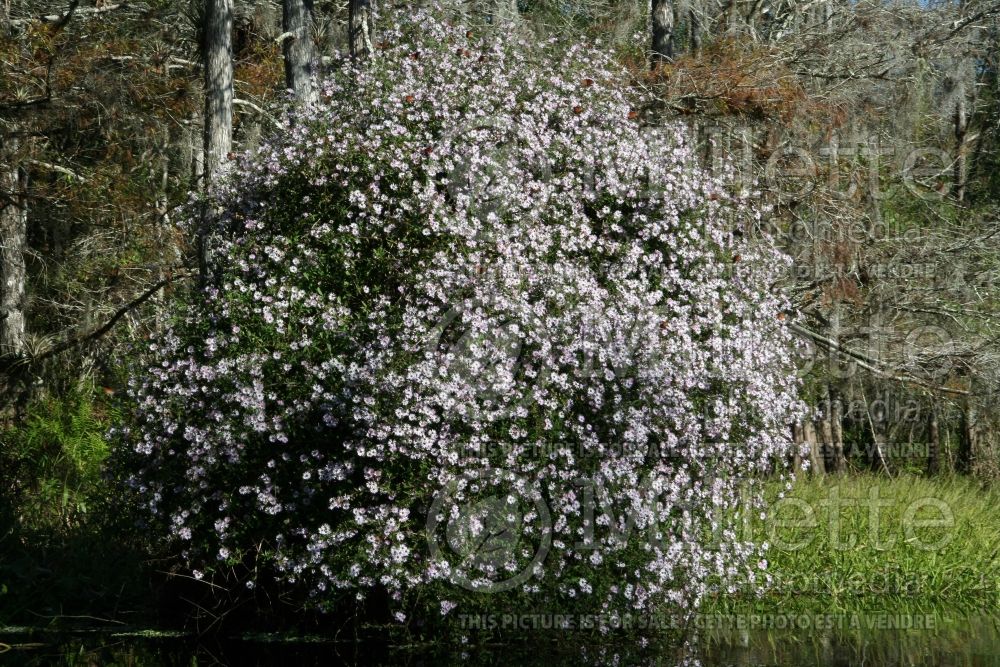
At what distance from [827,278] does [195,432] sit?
23.8 ft

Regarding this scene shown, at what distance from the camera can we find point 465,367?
7.06 meters

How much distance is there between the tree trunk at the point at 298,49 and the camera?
11.2 meters

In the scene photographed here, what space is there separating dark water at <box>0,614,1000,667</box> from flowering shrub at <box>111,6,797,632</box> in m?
0.39

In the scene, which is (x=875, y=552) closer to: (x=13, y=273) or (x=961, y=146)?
(x=961, y=146)

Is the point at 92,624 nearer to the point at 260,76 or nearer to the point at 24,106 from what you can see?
the point at 24,106

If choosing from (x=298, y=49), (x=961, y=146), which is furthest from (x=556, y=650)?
(x=961, y=146)

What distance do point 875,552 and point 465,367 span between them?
479 cm

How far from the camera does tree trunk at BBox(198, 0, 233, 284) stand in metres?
10.8

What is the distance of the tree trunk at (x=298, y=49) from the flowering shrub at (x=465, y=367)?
303cm

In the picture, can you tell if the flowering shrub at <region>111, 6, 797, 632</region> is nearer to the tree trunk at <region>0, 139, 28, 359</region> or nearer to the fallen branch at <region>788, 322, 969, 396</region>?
the fallen branch at <region>788, 322, 969, 396</region>

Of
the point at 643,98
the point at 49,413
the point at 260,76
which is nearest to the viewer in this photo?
the point at 643,98

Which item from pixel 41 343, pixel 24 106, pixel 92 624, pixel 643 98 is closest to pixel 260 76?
pixel 41 343

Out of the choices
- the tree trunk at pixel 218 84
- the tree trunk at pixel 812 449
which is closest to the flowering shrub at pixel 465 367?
the tree trunk at pixel 218 84

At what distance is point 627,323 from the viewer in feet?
24.2
